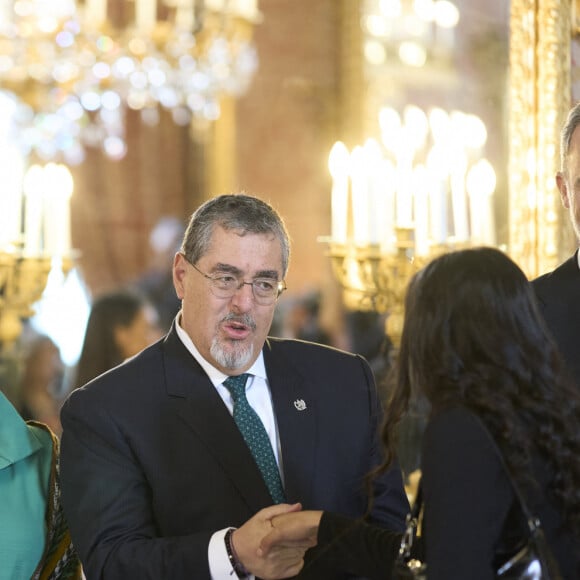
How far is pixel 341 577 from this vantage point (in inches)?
92.2

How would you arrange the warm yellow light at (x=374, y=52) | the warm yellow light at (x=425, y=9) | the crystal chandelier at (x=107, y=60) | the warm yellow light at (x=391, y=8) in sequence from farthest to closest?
the warm yellow light at (x=374, y=52) < the warm yellow light at (x=391, y=8) < the crystal chandelier at (x=107, y=60) < the warm yellow light at (x=425, y=9)

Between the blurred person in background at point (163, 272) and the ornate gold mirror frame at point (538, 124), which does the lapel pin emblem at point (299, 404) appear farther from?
the blurred person in background at point (163, 272)

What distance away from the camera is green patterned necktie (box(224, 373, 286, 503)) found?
7.81 ft

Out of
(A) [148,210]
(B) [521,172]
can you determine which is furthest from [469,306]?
(A) [148,210]

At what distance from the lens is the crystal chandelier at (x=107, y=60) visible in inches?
259

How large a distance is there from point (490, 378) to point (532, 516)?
21cm

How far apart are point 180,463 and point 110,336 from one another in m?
2.55

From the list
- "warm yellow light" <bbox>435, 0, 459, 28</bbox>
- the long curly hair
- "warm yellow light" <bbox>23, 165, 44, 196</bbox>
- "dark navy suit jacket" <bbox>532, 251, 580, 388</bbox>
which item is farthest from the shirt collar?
"warm yellow light" <bbox>435, 0, 459, 28</bbox>

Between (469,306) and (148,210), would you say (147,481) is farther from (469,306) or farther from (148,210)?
(148,210)

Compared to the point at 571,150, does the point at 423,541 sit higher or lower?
lower

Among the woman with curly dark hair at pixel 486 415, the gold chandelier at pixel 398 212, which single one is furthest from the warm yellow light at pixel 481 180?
the woman with curly dark hair at pixel 486 415

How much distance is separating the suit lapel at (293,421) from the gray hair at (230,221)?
0.74 feet

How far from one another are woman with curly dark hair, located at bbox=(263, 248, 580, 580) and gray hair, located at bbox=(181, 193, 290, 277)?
0.72 metres

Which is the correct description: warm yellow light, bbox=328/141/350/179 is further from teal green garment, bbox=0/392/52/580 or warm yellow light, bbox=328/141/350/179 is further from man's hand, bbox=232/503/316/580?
man's hand, bbox=232/503/316/580
